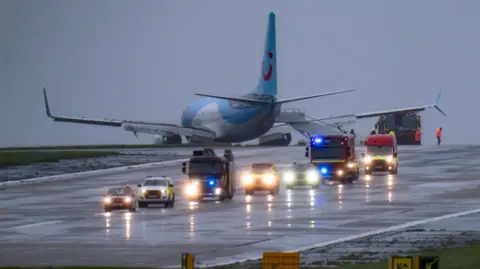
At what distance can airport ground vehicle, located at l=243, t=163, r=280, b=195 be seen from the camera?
80938 millimetres

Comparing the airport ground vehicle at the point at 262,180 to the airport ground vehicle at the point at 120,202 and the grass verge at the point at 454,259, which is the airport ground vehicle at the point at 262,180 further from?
the grass verge at the point at 454,259

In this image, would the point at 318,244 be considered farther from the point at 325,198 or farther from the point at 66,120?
the point at 66,120

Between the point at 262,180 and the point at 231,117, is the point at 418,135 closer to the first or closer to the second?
the point at 231,117

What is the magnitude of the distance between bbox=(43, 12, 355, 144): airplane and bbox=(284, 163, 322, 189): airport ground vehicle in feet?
194

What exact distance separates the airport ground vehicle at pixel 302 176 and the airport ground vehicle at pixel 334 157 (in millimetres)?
4784

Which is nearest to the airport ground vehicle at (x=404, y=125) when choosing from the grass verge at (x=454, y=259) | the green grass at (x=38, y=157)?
the green grass at (x=38, y=157)

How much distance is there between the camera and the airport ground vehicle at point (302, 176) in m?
87.6

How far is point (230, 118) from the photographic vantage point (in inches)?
6147

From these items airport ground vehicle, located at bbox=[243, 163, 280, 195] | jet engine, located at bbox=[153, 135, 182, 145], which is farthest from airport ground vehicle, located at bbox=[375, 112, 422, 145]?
airport ground vehicle, located at bbox=[243, 163, 280, 195]

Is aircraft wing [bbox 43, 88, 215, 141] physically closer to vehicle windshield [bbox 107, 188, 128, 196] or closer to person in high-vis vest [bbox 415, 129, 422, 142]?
person in high-vis vest [bbox 415, 129, 422, 142]

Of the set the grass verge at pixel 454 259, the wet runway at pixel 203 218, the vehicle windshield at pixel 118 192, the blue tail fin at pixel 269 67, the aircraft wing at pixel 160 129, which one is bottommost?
the grass verge at pixel 454 259

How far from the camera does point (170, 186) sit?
71188 millimetres

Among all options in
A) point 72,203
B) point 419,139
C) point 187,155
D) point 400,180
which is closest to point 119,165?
point 187,155

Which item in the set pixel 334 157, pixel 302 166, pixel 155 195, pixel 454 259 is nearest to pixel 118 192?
pixel 155 195
